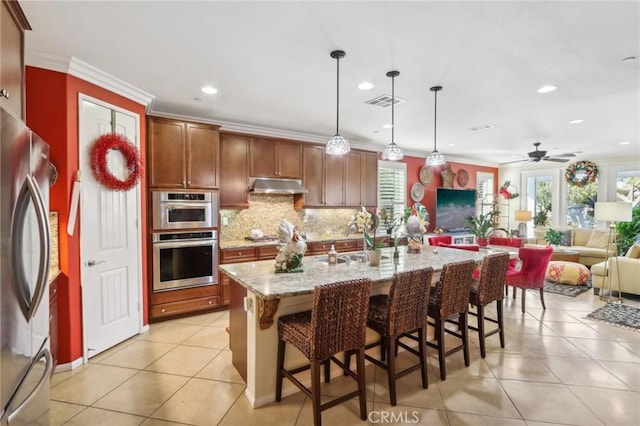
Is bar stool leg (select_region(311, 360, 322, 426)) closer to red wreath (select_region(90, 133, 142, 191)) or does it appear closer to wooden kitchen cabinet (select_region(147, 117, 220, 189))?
red wreath (select_region(90, 133, 142, 191))

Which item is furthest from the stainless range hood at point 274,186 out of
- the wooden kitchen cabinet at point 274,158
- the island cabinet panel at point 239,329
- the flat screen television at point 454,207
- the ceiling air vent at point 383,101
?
the flat screen television at point 454,207

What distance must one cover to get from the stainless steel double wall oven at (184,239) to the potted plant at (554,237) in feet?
25.5

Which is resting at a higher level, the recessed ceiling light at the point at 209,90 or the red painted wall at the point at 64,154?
the recessed ceiling light at the point at 209,90

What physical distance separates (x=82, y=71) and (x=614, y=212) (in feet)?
24.5

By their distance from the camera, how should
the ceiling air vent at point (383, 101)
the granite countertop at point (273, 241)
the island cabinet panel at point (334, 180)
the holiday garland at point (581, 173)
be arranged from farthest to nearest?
the holiday garland at point (581, 173)
the island cabinet panel at point (334, 180)
the granite countertop at point (273, 241)
the ceiling air vent at point (383, 101)

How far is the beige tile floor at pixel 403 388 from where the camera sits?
2.23 metres

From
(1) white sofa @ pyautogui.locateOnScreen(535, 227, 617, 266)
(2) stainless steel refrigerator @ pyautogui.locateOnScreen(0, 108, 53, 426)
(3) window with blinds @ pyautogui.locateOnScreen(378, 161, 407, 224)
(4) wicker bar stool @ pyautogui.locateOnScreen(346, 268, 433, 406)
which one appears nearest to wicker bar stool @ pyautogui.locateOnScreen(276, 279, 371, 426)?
(4) wicker bar stool @ pyautogui.locateOnScreen(346, 268, 433, 406)

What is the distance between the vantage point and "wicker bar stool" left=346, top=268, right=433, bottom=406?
2.32 m

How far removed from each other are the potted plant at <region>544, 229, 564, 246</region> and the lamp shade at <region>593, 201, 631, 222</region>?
2310mm

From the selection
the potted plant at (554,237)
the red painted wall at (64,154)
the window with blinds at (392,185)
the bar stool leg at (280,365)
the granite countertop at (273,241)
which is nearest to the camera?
the bar stool leg at (280,365)

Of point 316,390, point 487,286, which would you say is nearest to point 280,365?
point 316,390

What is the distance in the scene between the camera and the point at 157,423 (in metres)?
2.18

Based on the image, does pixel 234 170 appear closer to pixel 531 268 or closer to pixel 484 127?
pixel 484 127

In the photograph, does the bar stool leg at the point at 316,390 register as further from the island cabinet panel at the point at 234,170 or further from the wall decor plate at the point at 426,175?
the wall decor plate at the point at 426,175
